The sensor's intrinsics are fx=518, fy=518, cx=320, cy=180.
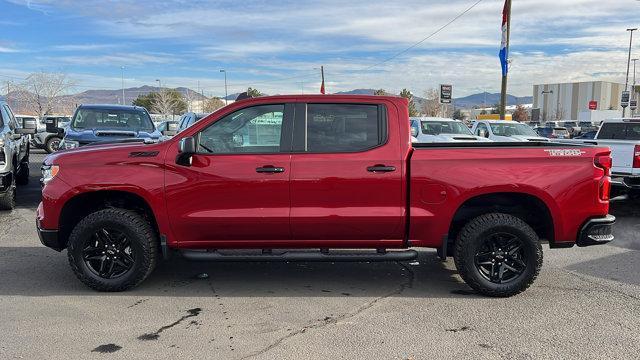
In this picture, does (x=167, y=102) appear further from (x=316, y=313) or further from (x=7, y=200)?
(x=316, y=313)

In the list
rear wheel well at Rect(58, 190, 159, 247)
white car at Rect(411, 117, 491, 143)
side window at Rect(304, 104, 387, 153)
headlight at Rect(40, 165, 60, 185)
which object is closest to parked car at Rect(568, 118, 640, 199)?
side window at Rect(304, 104, 387, 153)

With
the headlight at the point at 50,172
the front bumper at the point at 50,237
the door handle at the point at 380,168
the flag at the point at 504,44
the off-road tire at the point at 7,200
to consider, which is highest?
the flag at the point at 504,44

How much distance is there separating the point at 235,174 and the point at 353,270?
1.97 metres

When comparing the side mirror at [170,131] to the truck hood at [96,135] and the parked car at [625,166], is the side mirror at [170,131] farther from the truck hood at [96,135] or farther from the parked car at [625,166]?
the parked car at [625,166]

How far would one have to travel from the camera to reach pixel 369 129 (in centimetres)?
500

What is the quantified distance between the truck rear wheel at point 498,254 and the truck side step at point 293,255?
0.54 metres

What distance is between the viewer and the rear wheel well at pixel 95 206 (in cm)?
506

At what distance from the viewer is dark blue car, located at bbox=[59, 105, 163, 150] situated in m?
10.1

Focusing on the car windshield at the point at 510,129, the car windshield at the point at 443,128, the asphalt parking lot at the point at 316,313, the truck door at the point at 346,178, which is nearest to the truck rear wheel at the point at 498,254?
the asphalt parking lot at the point at 316,313

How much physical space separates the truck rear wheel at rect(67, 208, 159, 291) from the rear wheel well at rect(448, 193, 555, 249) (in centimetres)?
300

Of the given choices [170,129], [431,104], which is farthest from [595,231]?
[431,104]

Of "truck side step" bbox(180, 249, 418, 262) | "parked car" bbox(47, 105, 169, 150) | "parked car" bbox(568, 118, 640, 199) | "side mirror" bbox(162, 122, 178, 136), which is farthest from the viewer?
"parked car" bbox(47, 105, 169, 150)

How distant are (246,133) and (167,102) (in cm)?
8556

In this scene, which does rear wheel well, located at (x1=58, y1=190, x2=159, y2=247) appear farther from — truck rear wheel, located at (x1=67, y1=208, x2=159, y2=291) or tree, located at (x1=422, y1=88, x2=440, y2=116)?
tree, located at (x1=422, y1=88, x2=440, y2=116)
